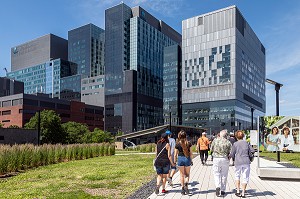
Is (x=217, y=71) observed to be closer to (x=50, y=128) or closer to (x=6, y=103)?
(x=50, y=128)

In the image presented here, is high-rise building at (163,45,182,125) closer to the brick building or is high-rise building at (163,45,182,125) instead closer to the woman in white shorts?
the brick building

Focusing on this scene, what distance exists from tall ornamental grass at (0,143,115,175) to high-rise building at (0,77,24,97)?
437 ft

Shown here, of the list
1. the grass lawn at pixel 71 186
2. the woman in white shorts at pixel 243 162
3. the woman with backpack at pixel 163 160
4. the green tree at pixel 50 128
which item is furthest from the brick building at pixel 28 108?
the woman in white shorts at pixel 243 162

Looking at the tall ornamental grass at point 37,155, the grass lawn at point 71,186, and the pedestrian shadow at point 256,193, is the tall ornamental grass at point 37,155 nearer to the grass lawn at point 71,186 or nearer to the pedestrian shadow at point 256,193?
the grass lawn at point 71,186

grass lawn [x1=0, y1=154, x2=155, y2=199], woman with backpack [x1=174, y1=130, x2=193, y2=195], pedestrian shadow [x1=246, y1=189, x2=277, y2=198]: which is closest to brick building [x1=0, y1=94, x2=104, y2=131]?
grass lawn [x1=0, y1=154, x2=155, y2=199]

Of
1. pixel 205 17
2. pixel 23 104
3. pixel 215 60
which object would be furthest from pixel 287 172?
pixel 205 17

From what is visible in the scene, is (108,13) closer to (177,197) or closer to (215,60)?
(215,60)

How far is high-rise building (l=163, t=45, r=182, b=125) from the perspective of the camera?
440 feet

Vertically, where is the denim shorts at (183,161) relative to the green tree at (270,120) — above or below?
below

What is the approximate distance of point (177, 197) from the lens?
28.9ft

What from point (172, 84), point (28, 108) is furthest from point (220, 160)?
point (172, 84)

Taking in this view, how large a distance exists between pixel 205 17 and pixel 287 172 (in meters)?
116

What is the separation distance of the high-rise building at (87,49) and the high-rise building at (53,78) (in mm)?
6504

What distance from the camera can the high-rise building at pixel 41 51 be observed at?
177875 mm
